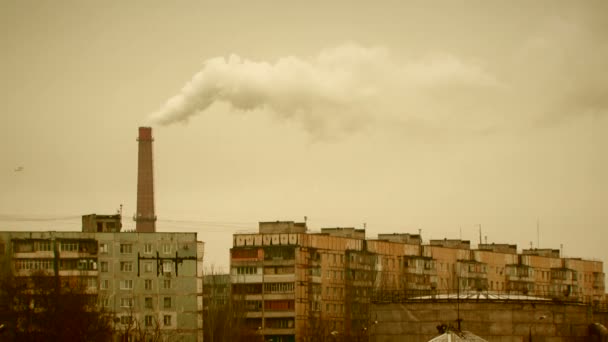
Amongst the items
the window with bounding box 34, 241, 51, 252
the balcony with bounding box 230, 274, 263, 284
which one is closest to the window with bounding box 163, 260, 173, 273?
the window with bounding box 34, 241, 51, 252

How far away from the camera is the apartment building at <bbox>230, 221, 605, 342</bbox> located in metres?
128

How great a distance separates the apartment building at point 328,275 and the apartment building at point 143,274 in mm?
12257

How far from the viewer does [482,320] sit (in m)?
78.4

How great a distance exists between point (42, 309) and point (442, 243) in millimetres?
76312

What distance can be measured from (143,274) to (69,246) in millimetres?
6008

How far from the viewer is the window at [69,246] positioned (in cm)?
10694

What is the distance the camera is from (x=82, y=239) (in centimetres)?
10812

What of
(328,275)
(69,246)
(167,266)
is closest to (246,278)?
(328,275)

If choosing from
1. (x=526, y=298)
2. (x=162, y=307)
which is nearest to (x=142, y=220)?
(x=162, y=307)

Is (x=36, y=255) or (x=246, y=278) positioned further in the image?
(x=246, y=278)

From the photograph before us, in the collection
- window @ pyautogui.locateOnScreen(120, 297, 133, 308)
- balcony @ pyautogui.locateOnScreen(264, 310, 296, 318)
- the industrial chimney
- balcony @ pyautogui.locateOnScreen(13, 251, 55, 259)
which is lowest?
balcony @ pyautogui.locateOnScreen(264, 310, 296, 318)

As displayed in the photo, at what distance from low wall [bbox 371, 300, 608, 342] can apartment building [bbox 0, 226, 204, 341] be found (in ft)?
103

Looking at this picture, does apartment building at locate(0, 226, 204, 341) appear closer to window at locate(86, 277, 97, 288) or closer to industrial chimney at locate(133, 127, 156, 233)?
window at locate(86, 277, 97, 288)

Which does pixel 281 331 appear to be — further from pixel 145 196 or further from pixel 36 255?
pixel 36 255
